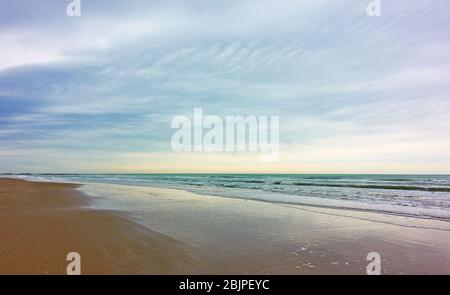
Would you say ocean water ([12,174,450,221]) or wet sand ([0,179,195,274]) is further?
ocean water ([12,174,450,221])

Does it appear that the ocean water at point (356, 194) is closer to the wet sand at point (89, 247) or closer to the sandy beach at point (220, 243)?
the sandy beach at point (220, 243)

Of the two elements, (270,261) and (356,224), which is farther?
(356,224)

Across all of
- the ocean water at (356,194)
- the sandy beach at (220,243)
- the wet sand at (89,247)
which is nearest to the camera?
the wet sand at (89,247)

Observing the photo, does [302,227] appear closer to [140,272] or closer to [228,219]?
[228,219]

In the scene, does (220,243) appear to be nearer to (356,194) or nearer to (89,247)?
(89,247)

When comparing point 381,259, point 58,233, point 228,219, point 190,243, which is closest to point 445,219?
point 381,259

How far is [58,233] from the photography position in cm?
891

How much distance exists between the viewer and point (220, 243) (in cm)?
792

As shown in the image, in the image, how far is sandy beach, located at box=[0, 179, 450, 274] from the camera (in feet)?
20.0

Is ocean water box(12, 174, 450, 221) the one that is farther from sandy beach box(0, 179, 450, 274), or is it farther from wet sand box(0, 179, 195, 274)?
wet sand box(0, 179, 195, 274)

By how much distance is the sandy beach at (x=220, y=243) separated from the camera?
6.10 metres

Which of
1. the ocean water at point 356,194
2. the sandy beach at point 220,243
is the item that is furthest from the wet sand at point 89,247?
the ocean water at point 356,194

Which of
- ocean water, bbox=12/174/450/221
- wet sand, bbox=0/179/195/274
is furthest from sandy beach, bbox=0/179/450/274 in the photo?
ocean water, bbox=12/174/450/221
